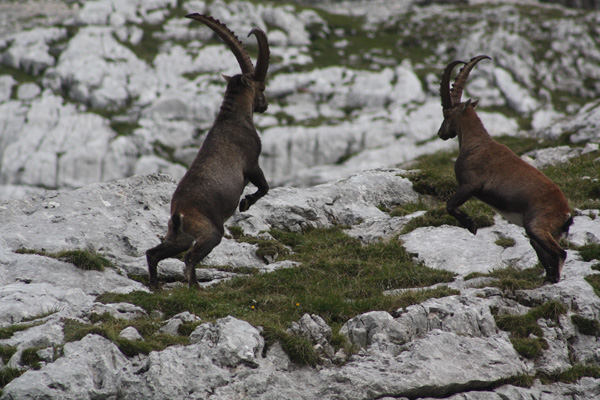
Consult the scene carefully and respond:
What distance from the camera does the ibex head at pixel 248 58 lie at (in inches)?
452

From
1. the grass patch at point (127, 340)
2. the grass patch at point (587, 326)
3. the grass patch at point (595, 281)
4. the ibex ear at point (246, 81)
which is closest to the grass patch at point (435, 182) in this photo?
the grass patch at point (595, 281)

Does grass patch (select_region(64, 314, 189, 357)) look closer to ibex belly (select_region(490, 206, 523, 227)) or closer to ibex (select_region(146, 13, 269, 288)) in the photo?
ibex (select_region(146, 13, 269, 288))

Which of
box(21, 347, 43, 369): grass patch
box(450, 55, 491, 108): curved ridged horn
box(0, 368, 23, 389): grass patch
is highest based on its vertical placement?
box(450, 55, 491, 108): curved ridged horn

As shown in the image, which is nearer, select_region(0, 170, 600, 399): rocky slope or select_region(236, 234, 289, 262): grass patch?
select_region(0, 170, 600, 399): rocky slope

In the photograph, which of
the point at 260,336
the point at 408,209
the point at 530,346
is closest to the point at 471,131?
the point at 408,209

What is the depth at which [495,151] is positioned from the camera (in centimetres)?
1185

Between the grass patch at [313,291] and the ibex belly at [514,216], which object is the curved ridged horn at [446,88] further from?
the grass patch at [313,291]

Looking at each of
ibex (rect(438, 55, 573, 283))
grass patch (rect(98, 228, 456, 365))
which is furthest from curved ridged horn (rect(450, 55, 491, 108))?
grass patch (rect(98, 228, 456, 365))

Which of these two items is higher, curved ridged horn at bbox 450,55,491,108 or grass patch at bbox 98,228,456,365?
curved ridged horn at bbox 450,55,491,108

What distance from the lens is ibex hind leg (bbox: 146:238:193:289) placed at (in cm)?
1011

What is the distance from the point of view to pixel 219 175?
10.8 m

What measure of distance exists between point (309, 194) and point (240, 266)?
4.38m

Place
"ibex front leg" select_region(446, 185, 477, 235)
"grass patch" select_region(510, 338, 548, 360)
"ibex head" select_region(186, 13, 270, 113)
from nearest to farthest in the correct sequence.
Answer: "grass patch" select_region(510, 338, 548, 360) < "ibex head" select_region(186, 13, 270, 113) < "ibex front leg" select_region(446, 185, 477, 235)

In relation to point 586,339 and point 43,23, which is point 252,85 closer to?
point 586,339
